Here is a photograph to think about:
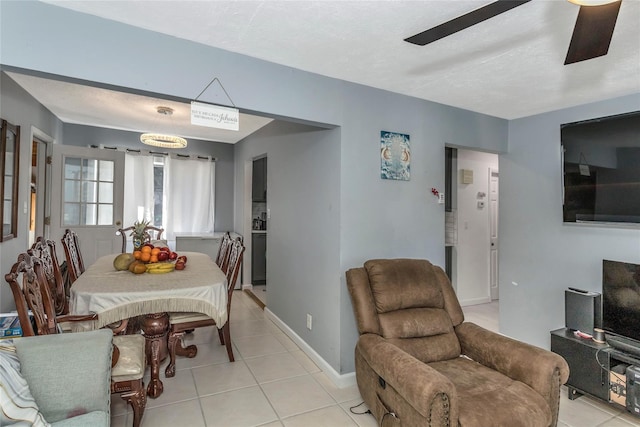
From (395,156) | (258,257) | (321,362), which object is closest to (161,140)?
(258,257)

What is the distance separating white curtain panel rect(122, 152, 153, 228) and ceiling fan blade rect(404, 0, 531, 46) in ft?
15.6

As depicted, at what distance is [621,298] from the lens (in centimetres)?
248

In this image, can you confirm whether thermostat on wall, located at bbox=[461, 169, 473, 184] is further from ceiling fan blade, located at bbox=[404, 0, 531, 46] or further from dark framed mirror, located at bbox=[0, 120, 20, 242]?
dark framed mirror, located at bbox=[0, 120, 20, 242]

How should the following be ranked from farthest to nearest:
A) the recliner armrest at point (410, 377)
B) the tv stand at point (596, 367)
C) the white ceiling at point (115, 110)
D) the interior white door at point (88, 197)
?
the interior white door at point (88, 197), the white ceiling at point (115, 110), the tv stand at point (596, 367), the recliner armrest at point (410, 377)

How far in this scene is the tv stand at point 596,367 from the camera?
2264mm

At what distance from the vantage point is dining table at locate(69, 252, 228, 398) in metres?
2.16

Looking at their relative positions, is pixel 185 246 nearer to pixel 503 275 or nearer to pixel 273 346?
pixel 273 346

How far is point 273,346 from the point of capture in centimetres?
327

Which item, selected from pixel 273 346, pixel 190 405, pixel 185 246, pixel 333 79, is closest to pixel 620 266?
pixel 333 79

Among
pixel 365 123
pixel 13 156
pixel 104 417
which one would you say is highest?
pixel 365 123

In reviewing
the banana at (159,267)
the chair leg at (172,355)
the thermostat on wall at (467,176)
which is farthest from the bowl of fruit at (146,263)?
the thermostat on wall at (467,176)

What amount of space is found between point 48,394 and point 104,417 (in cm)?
27

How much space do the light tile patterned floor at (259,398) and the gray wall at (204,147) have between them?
2.96 meters

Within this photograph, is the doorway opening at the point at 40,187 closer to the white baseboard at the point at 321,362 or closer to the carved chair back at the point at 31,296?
the carved chair back at the point at 31,296
